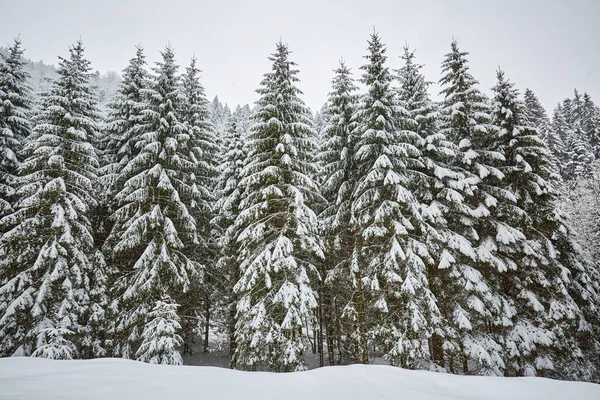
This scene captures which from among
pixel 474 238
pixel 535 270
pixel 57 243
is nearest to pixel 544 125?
pixel 535 270

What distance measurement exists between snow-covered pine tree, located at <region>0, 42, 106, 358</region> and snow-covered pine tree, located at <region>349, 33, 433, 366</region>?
1314cm

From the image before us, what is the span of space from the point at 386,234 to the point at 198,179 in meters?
11.7

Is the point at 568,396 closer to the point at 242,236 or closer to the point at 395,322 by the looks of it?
the point at 395,322

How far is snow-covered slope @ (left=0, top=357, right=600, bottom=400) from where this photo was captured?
401 centimetres

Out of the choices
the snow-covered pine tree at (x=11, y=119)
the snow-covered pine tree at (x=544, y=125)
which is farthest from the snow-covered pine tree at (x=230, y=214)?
the snow-covered pine tree at (x=544, y=125)

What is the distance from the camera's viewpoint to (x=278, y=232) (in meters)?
14.1

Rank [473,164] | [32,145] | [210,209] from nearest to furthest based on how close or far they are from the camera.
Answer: [32,145] < [473,164] < [210,209]

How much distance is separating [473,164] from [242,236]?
12.7 meters

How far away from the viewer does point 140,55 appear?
1778cm

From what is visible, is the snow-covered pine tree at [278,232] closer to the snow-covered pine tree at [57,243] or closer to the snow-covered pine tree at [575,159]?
the snow-covered pine tree at [57,243]

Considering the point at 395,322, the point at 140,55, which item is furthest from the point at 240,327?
the point at 140,55

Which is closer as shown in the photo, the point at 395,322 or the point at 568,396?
the point at 568,396

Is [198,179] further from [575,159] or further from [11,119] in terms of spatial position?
[575,159]

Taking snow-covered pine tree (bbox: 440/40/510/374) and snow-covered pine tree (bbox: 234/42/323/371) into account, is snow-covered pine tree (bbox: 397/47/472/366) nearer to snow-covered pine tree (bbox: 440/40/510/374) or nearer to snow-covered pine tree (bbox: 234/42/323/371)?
snow-covered pine tree (bbox: 440/40/510/374)
